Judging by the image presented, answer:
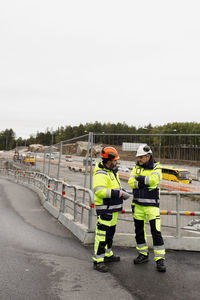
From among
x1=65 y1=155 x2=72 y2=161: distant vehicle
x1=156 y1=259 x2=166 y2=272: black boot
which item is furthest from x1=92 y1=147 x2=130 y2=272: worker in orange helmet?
x1=65 y1=155 x2=72 y2=161: distant vehicle

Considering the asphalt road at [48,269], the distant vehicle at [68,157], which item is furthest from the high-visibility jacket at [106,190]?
the distant vehicle at [68,157]

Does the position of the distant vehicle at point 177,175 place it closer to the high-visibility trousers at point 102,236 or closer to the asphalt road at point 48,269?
the high-visibility trousers at point 102,236

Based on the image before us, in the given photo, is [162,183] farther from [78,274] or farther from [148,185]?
[78,274]

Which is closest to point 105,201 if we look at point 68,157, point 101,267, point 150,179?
point 150,179

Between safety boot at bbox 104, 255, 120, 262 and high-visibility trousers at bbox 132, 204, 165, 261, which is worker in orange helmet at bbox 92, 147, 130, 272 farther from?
high-visibility trousers at bbox 132, 204, 165, 261

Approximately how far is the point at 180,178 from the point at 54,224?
3726 mm

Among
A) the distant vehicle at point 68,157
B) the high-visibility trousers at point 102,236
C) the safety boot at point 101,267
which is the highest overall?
the distant vehicle at point 68,157

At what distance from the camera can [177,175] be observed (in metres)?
6.43

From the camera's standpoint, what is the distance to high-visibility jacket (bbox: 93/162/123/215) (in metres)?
4.47

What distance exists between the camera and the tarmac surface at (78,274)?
367cm

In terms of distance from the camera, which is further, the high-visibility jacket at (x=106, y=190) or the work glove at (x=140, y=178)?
the work glove at (x=140, y=178)

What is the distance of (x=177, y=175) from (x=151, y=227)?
2.06 m

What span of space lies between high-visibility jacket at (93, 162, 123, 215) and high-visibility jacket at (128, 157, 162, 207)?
304 millimetres

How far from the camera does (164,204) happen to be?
6.42 m
